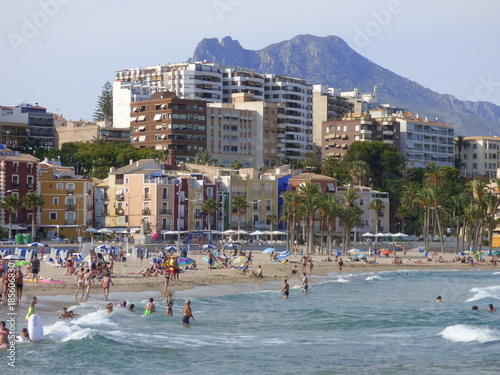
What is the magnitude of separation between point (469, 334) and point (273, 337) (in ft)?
26.2

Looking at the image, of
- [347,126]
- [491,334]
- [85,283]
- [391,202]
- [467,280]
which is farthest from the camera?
[347,126]

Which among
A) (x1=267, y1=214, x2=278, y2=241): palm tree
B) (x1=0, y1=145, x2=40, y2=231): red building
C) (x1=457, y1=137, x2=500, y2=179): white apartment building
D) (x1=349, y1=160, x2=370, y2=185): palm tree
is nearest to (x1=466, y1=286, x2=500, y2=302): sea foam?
(x1=267, y1=214, x2=278, y2=241): palm tree

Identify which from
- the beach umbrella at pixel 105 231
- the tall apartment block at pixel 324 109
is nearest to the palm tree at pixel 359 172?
the tall apartment block at pixel 324 109

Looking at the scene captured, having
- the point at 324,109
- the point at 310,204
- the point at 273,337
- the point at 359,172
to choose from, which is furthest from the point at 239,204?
the point at 324,109

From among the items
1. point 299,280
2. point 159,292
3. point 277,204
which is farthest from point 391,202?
point 159,292

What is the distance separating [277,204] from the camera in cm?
10950

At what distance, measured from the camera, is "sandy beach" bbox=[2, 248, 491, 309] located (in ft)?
155

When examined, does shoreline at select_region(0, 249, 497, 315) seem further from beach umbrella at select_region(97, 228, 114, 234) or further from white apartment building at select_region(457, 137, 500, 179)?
white apartment building at select_region(457, 137, 500, 179)

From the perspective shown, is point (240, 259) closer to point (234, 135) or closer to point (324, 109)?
point (234, 135)

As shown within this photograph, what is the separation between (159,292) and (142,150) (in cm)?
8071

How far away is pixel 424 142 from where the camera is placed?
171 meters

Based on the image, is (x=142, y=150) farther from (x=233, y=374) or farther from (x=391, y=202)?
(x=233, y=374)

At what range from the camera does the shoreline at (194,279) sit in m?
44.9

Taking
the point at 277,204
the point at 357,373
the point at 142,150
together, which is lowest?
the point at 357,373
